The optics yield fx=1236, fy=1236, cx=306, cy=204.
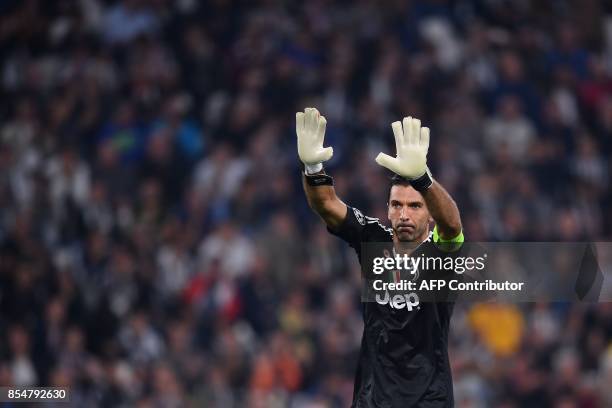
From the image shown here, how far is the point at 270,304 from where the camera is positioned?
1200 cm

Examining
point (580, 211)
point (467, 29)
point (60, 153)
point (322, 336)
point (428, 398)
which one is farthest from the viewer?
point (467, 29)

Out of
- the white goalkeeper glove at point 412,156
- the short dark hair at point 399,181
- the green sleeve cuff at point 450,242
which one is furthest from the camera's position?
the short dark hair at point 399,181

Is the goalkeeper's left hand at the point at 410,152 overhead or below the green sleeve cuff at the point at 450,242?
overhead

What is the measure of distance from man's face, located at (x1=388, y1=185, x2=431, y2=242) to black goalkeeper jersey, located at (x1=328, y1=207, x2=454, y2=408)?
0.11m

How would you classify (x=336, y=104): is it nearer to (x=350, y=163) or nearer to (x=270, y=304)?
(x=350, y=163)

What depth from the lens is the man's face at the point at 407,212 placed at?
Result: 19.9 ft

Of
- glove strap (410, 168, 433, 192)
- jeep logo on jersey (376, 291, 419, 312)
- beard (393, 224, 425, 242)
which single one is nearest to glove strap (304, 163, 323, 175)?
beard (393, 224, 425, 242)

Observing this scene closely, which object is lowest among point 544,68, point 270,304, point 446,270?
point 446,270

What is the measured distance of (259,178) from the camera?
1311 centimetres

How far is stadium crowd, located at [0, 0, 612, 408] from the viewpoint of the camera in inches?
449

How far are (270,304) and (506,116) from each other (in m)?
3.53

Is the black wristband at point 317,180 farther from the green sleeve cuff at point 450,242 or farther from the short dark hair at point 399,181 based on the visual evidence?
the green sleeve cuff at point 450,242

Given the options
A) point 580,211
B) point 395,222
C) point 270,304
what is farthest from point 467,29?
point 395,222

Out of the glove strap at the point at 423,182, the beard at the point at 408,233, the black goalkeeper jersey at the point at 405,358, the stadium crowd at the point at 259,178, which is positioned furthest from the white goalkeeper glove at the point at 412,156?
the stadium crowd at the point at 259,178
